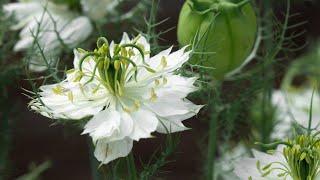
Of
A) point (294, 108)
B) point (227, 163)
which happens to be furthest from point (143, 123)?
point (294, 108)

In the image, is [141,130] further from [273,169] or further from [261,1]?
[261,1]

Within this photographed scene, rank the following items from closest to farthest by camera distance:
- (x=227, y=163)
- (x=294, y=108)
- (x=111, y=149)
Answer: (x=111, y=149) < (x=227, y=163) < (x=294, y=108)

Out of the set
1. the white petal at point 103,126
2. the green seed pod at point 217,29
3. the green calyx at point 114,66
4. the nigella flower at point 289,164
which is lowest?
the nigella flower at point 289,164

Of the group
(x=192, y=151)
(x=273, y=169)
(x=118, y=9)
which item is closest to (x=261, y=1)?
(x=118, y=9)

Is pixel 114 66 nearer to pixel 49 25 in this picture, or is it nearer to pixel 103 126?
pixel 103 126

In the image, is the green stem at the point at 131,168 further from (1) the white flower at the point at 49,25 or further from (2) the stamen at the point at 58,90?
(1) the white flower at the point at 49,25

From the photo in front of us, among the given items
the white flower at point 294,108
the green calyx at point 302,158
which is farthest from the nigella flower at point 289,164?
the white flower at point 294,108

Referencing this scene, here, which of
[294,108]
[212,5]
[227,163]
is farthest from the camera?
[294,108]
